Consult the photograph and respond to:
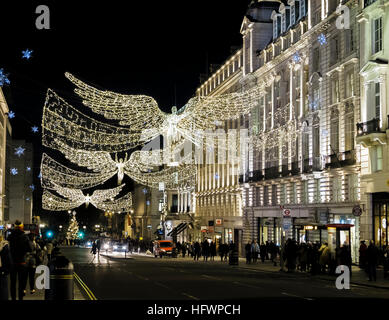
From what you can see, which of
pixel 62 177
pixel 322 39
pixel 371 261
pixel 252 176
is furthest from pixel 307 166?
pixel 62 177

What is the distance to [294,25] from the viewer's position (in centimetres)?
5891

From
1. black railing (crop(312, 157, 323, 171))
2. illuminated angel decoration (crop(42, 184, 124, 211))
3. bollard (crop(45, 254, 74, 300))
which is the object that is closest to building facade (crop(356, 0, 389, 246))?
black railing (crop(312, 157, 323, 171))

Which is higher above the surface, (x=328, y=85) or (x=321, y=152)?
(x=328, y=85)

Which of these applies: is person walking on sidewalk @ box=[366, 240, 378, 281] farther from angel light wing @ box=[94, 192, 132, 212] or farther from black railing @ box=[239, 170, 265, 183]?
angel light wing @ box=[94, 192, 132, 212]

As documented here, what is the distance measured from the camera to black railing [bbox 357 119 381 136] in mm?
42812

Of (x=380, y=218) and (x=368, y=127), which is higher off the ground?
(x=368, y=127)

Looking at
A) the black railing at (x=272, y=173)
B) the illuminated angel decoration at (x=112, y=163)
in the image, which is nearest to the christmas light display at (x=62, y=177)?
the illuminated angel decoration at (x=112, y=163)

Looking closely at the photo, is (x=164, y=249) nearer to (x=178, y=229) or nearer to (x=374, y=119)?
(x=178, y=229)

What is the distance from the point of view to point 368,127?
143 ft

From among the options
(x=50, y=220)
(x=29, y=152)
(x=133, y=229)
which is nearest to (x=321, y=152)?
(x=29, y=152)

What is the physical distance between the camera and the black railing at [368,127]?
4281 centimetres

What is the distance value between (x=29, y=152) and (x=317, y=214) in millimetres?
80913
